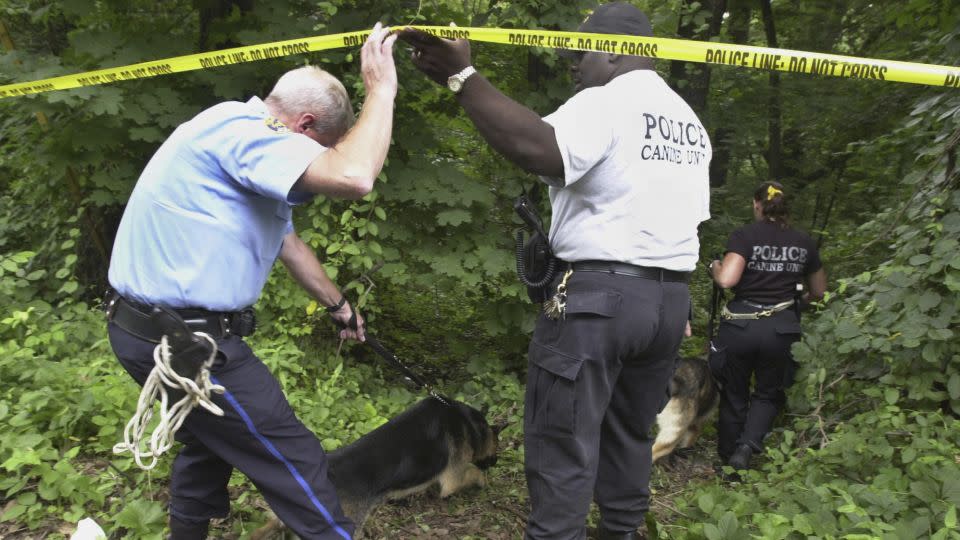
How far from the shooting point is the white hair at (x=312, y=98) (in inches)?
83.0

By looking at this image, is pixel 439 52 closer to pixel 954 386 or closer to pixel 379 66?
pixel 379 66

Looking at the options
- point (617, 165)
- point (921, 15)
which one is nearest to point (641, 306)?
point (617, 165)

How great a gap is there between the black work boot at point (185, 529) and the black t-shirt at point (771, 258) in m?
3.59

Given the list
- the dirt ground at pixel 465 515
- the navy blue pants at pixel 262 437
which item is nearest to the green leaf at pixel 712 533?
the dirt ground at pixel 465 515

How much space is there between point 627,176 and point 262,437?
58.9 inches

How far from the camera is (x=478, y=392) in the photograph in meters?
5.22

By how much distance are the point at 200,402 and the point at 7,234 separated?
17.4 feet

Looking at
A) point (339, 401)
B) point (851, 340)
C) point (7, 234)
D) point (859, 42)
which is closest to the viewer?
point (851, 340)

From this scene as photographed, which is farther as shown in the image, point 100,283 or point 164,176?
point 100,283

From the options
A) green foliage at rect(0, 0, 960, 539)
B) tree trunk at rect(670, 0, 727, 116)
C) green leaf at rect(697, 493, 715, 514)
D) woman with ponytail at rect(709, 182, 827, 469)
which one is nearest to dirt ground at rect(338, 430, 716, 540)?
green leaf at rect(697, 493, 715, 514)

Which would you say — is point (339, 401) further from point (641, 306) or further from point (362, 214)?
point (641, 306)

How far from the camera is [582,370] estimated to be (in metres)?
2.27

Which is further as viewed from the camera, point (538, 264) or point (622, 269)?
point (538, 264)

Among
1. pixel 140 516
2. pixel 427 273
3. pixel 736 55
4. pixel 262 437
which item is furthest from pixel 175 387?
pixel 427 273
